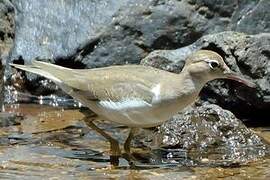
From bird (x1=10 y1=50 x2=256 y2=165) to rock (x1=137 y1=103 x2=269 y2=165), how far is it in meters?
0.43

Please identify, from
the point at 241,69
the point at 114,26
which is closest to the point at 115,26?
the point at 114,26

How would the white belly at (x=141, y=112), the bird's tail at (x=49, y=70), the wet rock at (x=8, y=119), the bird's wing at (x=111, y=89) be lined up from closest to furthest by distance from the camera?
1. the white belly at (x=141, y=112)
2. the bird's wing at (x=111, y=89)
3. the bird's tail at (x=49, y=70)
4. the wet rock at (x=8, y=119)

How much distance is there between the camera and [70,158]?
7.34 metres

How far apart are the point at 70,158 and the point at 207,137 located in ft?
4.47

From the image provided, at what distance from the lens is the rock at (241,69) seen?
9.02 m

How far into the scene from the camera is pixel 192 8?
10570 millimetres

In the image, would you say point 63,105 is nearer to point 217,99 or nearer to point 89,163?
point 217,99

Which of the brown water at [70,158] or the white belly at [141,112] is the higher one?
the white belly at [141,112]

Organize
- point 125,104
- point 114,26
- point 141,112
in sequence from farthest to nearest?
point 114,26 → point 125,104 → point 141,112

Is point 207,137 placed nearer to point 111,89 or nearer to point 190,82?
point 190,82

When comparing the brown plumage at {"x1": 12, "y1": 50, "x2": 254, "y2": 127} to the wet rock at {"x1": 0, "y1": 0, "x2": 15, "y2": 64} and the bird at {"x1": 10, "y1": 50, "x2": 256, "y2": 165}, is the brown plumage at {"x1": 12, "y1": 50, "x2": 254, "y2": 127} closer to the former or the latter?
the bird at {"x1": 10, "y1": 50, "x2": 256, "y2": 165}

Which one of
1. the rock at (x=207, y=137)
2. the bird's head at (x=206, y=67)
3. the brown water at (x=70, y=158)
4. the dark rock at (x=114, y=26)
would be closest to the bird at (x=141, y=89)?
the bird's head at (x=206, y=67)

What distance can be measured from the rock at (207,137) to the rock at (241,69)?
1.11m

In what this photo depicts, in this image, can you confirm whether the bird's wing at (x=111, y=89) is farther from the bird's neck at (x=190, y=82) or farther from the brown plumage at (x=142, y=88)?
the bird's neck at (x=190, y=82)
